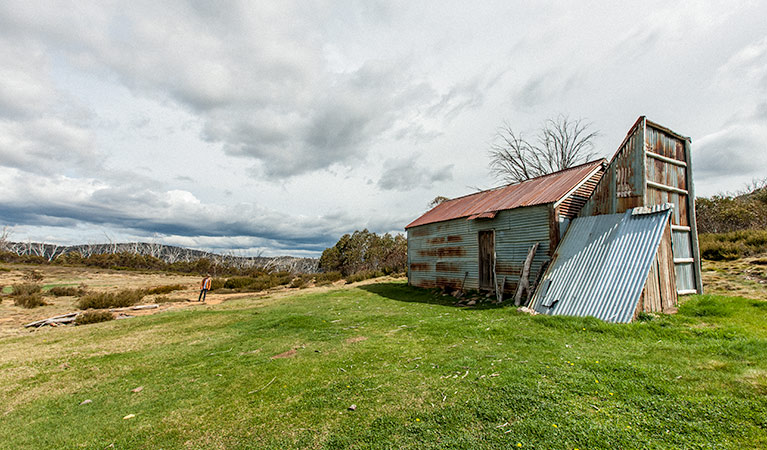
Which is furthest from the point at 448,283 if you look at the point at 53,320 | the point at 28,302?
the point at 28,302

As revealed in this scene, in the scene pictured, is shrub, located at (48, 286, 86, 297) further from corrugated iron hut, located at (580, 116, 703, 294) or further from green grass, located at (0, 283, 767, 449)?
corrugated iron hut, located at (580, 116, 703, 294)

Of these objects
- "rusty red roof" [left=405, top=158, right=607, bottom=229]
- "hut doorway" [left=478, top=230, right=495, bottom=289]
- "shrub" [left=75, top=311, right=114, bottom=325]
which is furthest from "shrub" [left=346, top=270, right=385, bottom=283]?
"shrub" [left=75, top=311, right=114, bottom=325]

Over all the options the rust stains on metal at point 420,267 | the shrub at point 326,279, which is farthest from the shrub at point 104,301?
the rust stains on metal at point 420,267

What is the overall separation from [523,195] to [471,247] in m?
3.26

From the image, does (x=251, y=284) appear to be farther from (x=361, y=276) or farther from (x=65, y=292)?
(x=65, y=292)

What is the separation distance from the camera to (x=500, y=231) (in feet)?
44.7

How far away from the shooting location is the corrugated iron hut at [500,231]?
38.8 feet

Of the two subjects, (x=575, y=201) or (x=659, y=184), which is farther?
(x=575, y=201)

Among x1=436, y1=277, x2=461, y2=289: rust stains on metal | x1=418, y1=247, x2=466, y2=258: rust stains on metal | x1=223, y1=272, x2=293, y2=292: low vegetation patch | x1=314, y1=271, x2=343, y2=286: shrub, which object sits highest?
x1=418, y1=247, x2=466, y2=258: rust stains on metal

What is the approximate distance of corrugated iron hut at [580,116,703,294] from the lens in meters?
10.1

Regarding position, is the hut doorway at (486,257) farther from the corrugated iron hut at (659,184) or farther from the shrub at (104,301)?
the shrub at (104,301)

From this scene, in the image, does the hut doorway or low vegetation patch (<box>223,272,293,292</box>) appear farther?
low vegetation patch (<box>223,272,293,292</box>)

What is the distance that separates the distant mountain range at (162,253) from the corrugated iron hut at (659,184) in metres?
51.9

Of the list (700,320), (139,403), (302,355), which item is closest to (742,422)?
(700,320)
